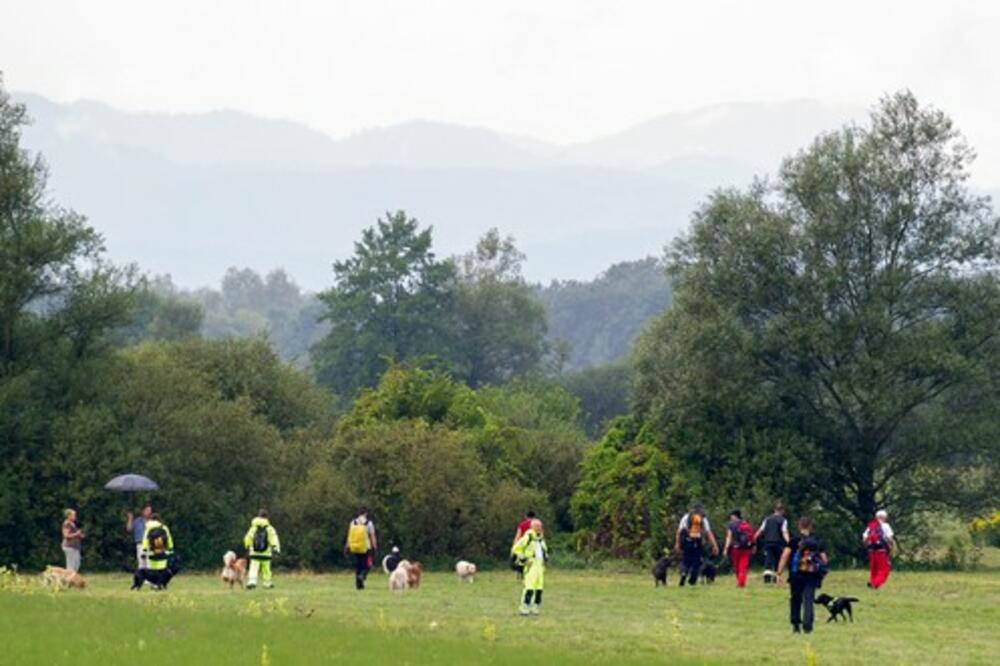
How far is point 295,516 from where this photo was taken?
59.2 m

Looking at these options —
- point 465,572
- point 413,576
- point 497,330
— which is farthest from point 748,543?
point 497,330

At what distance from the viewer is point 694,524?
43.8 meters

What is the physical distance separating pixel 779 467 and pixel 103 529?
22.5m

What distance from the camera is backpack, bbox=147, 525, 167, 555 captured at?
39375mm

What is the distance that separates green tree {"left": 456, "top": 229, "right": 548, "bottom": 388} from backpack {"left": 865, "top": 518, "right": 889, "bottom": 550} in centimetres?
7701

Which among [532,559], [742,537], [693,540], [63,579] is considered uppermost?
[742,537]

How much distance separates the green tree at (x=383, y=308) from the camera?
115m

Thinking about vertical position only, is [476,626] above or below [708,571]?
below

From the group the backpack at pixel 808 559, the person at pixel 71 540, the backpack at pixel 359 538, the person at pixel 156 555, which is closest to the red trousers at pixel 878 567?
the backpack at pixel 359 538

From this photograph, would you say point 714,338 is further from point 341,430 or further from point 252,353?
point 252,353

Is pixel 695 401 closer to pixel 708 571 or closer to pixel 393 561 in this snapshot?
pixel 708 571

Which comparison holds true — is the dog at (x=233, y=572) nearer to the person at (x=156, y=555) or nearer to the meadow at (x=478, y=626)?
the meadow at (x=478, y=626)

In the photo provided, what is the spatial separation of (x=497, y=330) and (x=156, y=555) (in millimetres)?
86931

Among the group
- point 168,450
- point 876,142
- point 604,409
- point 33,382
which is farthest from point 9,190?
point 604,409
